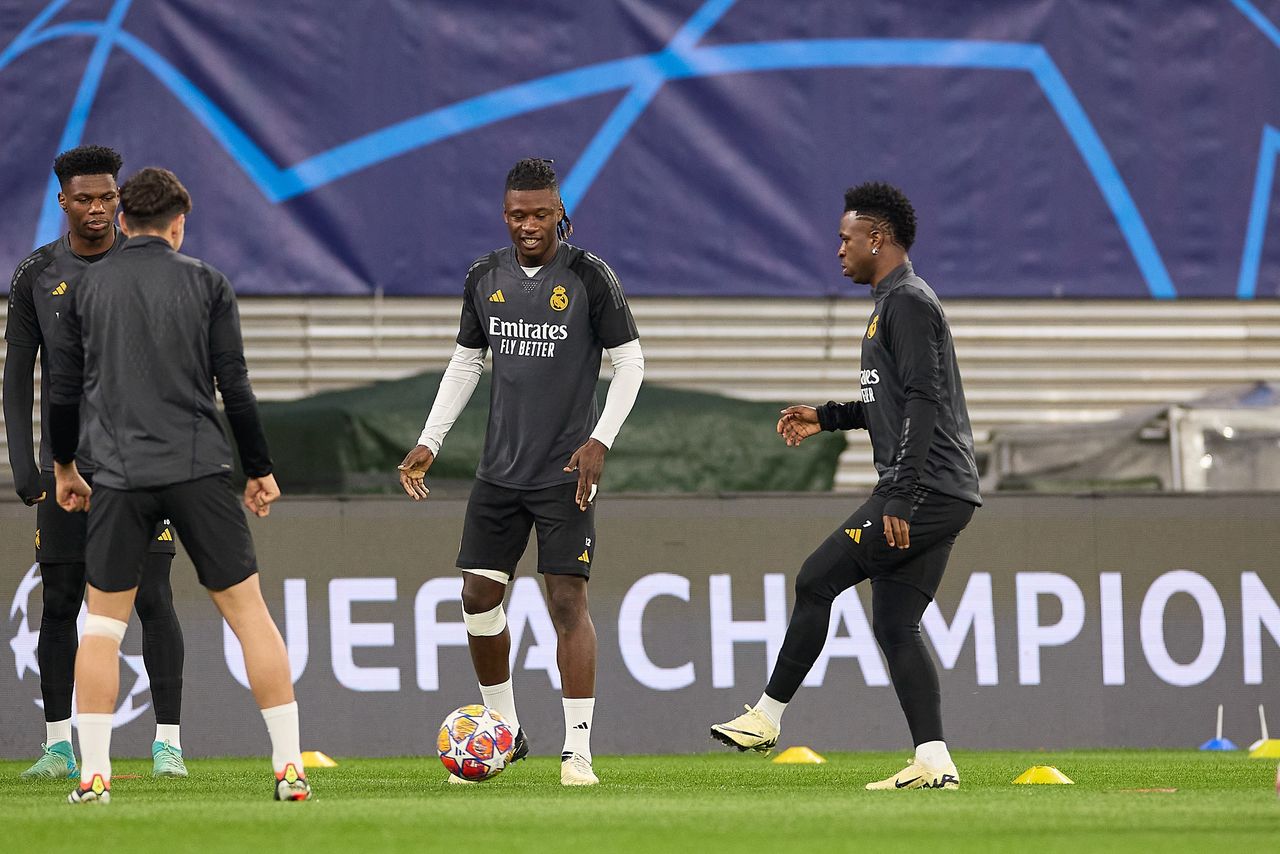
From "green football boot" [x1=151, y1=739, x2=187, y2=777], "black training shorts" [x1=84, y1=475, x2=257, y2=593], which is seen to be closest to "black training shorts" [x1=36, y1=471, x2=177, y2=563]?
"green football boot" [x1=151, y1=739, x2=187, y2=777]

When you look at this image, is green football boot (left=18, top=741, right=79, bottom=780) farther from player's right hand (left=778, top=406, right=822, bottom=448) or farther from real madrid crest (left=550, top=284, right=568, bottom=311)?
player's right hand (left=778, top=406, right=822, bottom=448)

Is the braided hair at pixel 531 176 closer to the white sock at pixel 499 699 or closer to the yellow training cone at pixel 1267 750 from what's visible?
the white sock at pixel 499 699

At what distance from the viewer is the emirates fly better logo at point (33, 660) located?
864cm

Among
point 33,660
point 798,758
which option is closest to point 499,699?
point 798,758

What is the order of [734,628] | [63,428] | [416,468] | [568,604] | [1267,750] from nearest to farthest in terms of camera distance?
[63,428] < [568,604] < [416,468] < [1267,750] < [734,628]

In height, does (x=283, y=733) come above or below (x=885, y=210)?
below

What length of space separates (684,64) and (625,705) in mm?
5136

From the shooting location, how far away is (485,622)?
6430mm

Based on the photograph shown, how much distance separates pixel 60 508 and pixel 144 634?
23.8 inches

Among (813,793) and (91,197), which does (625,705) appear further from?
(91,197)

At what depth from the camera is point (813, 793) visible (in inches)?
233

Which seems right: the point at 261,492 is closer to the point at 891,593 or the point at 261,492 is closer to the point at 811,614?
the point at 811,614

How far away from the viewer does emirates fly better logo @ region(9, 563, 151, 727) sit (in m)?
8.64

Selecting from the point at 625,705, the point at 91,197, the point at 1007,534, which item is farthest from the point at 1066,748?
the point at 91,197
